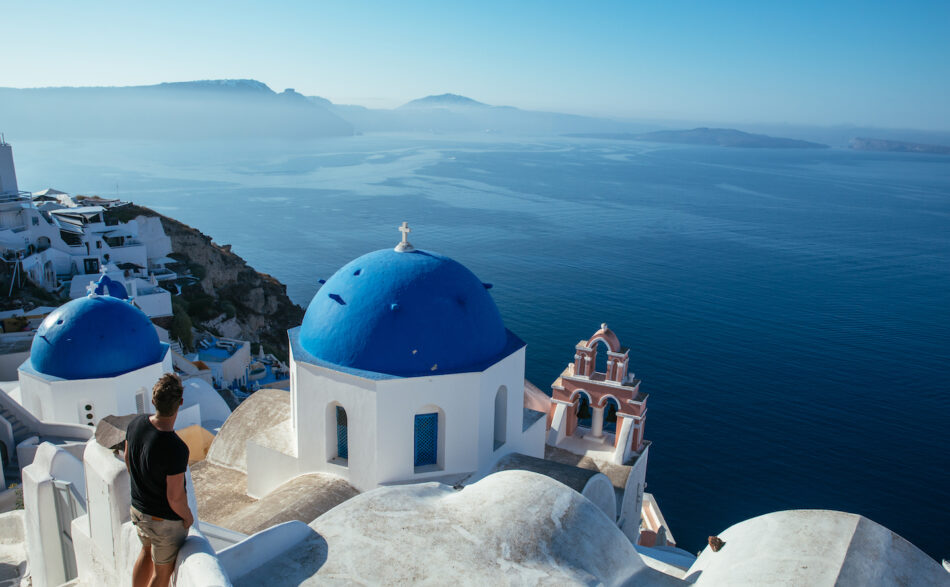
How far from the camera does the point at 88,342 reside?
44.3ft

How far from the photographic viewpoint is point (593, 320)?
38.3m

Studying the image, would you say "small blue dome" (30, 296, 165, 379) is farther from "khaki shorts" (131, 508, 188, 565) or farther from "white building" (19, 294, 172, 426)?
"khaki shorts" (131, 508, 188, 565)

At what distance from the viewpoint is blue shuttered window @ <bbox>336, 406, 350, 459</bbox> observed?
1059 cm

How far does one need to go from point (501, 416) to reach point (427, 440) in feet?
4.88

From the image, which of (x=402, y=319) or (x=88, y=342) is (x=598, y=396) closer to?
(x=402, y=319)

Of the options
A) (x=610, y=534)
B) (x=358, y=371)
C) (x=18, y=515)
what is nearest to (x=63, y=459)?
(x=18, y=515)

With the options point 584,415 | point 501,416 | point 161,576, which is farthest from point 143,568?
point 584,415

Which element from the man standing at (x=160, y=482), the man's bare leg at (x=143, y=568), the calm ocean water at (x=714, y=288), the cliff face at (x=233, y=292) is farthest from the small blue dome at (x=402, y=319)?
the cliff face at (x=233, y=292)

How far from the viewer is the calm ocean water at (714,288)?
2422 cm

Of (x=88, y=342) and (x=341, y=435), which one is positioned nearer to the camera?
(x=341, y=435)

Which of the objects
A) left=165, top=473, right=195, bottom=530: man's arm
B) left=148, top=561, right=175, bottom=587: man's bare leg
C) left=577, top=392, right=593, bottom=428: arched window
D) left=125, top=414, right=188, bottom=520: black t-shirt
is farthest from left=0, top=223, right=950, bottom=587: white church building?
left=577, top=392, right=593, bottom=428: arched window

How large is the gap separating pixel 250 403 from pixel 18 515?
13.0ft

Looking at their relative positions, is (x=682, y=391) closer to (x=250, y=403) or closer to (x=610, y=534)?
(x=250, y=403)

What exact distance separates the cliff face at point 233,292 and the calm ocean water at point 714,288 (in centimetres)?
423
